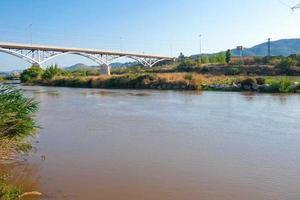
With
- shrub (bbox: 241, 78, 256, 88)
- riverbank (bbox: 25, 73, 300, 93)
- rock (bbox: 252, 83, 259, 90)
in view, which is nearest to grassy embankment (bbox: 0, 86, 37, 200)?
riverbank (bbox: 25, 73, 300, 93)

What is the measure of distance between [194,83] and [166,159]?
26625 millimetres

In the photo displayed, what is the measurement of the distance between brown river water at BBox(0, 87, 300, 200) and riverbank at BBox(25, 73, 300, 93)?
552 inches

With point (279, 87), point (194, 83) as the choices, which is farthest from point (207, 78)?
point (279, 87)

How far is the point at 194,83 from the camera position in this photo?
35.9 meters

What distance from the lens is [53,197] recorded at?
6.98 m

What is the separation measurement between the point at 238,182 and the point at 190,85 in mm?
28476

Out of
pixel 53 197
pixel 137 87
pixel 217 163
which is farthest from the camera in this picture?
pixel 137 87

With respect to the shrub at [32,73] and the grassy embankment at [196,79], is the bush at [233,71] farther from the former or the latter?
the shrub at [32,73]

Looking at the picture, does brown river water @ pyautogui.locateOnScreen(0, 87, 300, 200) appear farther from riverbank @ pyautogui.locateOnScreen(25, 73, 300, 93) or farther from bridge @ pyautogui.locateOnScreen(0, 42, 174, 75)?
bridge @ pyautogui.locateOnScreen(0, 42, 174, 75)

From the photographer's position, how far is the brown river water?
7.36 metres

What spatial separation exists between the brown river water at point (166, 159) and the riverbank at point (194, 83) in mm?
14025

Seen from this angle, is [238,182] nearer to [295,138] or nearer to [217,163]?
[217,163]

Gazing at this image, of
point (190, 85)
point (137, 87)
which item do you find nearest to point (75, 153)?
point (190, 85)

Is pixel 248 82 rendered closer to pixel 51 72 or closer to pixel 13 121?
pixel 13 121
